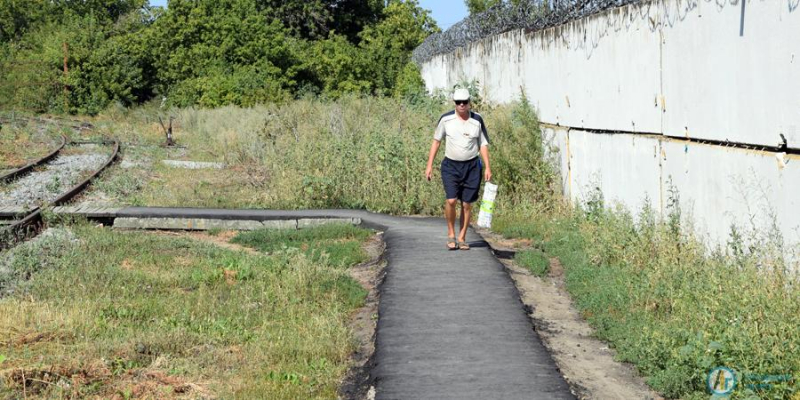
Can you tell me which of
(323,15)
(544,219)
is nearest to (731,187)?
(544,219)

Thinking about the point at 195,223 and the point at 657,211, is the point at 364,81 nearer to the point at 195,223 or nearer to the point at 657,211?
the point at 195,223

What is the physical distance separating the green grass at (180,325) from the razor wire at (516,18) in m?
5.68

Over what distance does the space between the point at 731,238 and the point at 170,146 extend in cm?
2291

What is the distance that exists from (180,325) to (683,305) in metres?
4.06

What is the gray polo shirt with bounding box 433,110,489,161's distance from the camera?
1123 cm

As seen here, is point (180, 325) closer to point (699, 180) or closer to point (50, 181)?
point (699, 180)

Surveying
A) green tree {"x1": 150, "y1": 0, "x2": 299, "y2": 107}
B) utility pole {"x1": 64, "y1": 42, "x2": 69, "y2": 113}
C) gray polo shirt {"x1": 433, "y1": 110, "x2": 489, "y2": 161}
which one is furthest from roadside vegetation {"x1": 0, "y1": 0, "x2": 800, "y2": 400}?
utility pole {"x1": 64, "y1": 42, "x2": 69, "y2": 113}

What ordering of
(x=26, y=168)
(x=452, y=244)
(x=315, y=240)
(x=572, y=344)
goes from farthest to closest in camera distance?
(x=26, y=168), (x=315, y=240), (x=452, y=244), (x=572, y=344)

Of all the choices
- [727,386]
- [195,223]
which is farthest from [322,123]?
[727,386]

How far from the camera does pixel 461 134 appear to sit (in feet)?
36.9

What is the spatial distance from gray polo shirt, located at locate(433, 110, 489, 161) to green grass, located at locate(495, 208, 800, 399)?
151 cm

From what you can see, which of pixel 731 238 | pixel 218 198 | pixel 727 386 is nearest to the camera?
pixel 727 386

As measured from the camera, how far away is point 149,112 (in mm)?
45125

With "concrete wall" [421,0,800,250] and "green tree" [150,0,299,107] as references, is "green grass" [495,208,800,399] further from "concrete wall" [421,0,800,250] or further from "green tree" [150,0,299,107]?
"green tree" [150,0,299,107]
